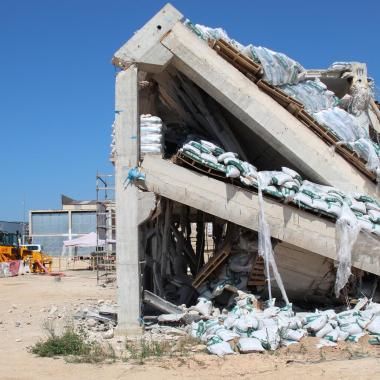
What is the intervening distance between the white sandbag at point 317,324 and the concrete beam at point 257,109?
2571mm

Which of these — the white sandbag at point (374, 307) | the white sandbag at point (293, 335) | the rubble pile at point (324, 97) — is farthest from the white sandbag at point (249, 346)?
the rubble pile at point (324, 97)

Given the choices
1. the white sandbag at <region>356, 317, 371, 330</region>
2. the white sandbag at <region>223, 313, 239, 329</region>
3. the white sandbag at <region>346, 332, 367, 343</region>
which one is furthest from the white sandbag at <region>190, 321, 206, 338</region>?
the white sandbag at <region>356, 317, 371, 330</region>

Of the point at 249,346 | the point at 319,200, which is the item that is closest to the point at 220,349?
the point at 249,346

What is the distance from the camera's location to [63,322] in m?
11.0

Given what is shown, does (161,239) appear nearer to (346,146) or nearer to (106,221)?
(346,146)

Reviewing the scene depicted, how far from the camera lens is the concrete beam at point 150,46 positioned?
9.46 meters

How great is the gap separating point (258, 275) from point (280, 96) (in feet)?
10.8

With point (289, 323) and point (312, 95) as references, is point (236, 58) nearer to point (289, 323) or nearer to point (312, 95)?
point (312, 95)

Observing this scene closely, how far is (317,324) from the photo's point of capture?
8.55 m

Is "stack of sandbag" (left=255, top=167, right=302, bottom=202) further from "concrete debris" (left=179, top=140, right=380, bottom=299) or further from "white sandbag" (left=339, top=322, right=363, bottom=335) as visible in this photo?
"white sandbag" (left=339, top=322, right=363, bottom=335)

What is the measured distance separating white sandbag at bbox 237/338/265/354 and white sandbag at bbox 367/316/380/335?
185cm

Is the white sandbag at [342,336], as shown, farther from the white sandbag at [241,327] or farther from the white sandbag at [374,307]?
the white sandbag at [241,327]

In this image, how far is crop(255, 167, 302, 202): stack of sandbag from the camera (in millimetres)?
9477

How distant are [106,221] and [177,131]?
36.4 feet
